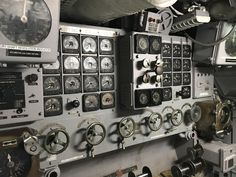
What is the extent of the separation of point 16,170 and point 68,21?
2.94 feet

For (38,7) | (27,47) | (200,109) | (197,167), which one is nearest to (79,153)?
(27,47)

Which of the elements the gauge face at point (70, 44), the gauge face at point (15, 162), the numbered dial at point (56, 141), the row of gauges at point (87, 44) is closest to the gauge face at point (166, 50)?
the row of gauges at point (87, 44)

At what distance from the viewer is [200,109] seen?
6.33ft

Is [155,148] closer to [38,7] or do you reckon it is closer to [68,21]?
[68,21]

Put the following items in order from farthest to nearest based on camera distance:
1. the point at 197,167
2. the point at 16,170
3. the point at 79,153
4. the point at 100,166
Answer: the point at 197,167 < the point at 100,166 < the point at 79,153 < the point at 16,170

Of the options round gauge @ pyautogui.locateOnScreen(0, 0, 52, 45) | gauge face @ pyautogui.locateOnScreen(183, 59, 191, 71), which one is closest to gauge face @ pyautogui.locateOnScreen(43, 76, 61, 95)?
round gauge @ pyautogui.locateOnScreen(0, 0, 52, 45)

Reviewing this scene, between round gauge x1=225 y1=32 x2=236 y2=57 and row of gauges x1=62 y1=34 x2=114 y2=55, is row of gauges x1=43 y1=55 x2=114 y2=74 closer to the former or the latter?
row of gauges x1=62 y1=34 x2=114 y2=55

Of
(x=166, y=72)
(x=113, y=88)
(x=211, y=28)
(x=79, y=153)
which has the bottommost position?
(x=79, y=153)

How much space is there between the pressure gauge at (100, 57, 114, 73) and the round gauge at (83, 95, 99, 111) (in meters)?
0.19

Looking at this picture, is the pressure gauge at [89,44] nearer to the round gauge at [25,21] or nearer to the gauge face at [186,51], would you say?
the round gauge at [25,21]

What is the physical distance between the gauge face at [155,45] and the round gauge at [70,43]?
0.49m

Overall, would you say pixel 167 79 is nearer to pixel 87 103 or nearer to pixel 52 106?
pixel 87 103

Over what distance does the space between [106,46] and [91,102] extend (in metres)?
0.38

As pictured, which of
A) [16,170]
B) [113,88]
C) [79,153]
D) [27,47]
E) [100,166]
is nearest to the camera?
[27,47]
